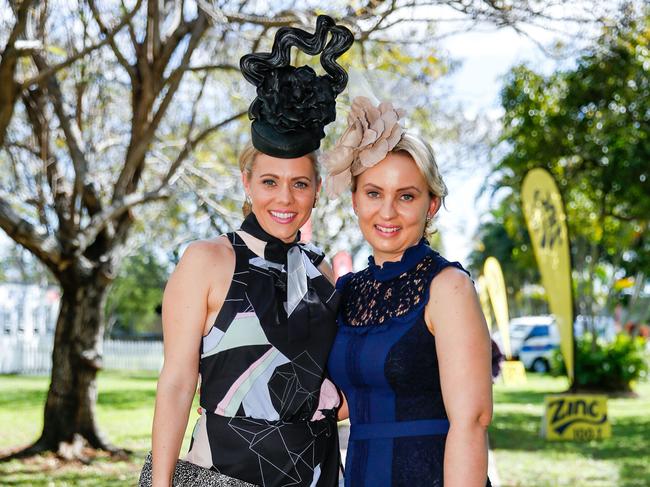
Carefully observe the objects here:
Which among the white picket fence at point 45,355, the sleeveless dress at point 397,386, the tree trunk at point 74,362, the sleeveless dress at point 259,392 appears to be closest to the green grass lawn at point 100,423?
→ the tree trunk at point 74,362

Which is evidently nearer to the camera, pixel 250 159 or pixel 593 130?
pixel 250 159

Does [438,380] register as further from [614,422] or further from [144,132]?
[614,422]

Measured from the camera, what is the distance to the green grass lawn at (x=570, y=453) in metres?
8.39

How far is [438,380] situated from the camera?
2.57 meters

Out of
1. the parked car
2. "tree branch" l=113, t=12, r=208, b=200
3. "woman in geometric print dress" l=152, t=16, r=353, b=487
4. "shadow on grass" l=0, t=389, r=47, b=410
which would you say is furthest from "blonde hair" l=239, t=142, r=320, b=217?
the parked car

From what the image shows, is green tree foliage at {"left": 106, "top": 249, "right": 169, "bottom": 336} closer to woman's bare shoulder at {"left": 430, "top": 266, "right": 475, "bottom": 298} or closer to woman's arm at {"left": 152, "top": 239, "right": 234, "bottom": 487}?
woman's arm at {"left": 152, "top": 239, "right": 234, "bottom": 487}

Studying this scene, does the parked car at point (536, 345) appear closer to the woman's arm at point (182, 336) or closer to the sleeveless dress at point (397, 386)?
the sleeveless dress at point (397, 386)

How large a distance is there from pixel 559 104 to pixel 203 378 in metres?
12.2

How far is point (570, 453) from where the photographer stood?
1006cm

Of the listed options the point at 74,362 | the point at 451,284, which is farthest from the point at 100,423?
the point at 451,284

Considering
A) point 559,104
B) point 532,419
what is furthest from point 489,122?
point 532,419

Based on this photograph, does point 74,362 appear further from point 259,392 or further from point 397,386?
point 397,386

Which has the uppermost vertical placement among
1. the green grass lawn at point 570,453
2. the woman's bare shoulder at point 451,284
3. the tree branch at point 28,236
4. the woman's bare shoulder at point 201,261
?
the tree branch at point 28,236

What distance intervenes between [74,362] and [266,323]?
7.03 m
